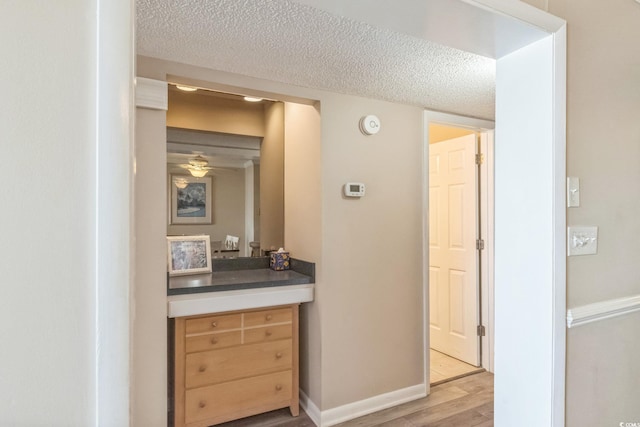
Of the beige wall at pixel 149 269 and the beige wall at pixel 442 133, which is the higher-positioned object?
the beige wall at pixel 442 133

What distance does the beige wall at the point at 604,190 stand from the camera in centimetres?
139

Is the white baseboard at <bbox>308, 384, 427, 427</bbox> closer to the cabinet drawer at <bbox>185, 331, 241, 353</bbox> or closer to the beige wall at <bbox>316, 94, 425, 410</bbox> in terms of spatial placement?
the beige wall at <bbox>316, 94, 425, 410</bbox>

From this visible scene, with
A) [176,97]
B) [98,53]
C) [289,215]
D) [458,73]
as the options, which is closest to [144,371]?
[289,215]

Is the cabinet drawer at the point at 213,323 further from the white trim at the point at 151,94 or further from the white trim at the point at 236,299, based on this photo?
the white trim at the point at 151,94

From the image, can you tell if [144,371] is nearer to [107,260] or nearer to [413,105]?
[107,260]

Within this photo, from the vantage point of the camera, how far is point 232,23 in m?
1.49

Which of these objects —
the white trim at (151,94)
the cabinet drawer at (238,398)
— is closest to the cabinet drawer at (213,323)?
the cabinet drawer at (238,398)

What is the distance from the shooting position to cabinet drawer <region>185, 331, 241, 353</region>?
2.09 metres

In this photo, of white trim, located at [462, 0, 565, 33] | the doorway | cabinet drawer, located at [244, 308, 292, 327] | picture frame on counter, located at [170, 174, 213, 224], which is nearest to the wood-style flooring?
the doorway

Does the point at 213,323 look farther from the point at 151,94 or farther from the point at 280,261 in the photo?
the point at 151,94

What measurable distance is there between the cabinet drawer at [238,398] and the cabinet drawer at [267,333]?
242mm

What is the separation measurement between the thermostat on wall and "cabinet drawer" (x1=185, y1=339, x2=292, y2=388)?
3.60 feet

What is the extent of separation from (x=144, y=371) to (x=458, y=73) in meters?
2.42

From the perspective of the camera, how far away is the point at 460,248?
331cm
